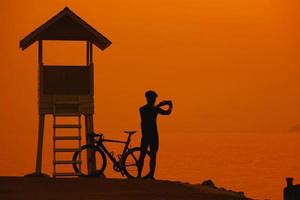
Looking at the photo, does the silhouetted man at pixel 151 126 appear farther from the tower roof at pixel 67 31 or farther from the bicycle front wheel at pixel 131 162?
the tower roof at pixel 67 31

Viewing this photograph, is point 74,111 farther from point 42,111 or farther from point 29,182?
point 29,182

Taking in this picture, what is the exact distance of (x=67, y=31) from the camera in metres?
31.5

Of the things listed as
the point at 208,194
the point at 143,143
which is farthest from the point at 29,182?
the point at 208,194

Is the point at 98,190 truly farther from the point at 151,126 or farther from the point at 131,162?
the point at 131,162

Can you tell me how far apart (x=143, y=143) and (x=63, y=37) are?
5.86 m

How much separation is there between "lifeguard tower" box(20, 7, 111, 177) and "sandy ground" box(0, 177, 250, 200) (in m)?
4.24

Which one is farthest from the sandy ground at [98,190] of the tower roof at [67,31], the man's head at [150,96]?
the tower roof at [67,31]

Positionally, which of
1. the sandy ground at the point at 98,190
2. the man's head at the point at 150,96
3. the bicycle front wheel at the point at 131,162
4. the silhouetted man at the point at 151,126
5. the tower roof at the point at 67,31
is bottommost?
the sandy ground at the point at 98,190

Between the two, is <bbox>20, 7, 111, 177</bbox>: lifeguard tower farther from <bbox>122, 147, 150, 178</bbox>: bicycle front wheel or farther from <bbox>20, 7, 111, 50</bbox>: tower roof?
<bbox>122, 147, 150, 178</bbox>: bicycle front wheel

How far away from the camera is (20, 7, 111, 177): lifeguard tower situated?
3083cm

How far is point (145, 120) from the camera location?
2748 centimetres

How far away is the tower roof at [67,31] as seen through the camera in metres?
30.9

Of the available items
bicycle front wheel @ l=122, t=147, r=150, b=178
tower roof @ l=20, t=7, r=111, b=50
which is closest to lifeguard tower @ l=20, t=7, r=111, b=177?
tower roof @ l=20, t=7, r=111, b=50

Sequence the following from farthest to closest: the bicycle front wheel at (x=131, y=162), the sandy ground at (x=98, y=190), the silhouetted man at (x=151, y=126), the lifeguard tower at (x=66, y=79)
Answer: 1. the lifeguard tower at (x=66, y=79)
2. the bicycle front wheel at (x=131, y=162)
3. the silhouetted man at (x=151, y=126)
4. the sandy ground at (x=98, y=190)
